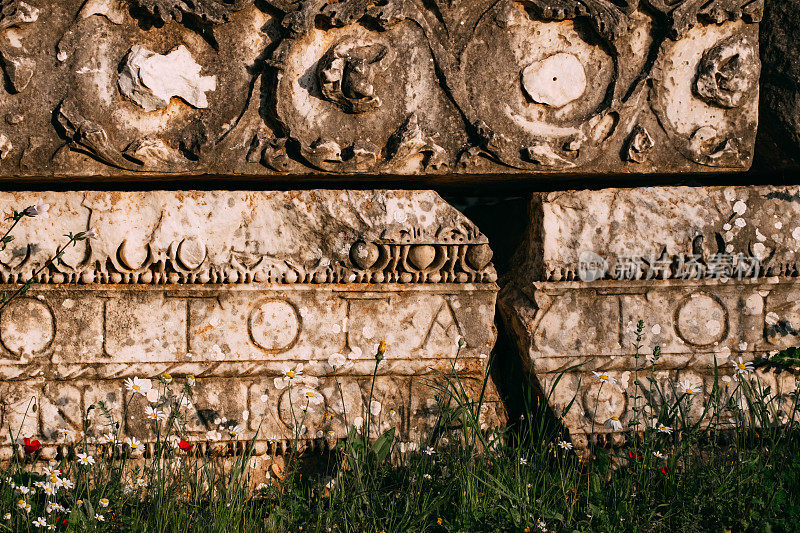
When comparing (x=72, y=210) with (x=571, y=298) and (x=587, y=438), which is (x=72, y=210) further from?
(x=587, y=438)

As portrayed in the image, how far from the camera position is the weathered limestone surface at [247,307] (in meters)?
2.83

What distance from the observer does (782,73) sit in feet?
10.1

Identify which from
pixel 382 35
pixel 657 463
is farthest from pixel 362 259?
pixel 657 463

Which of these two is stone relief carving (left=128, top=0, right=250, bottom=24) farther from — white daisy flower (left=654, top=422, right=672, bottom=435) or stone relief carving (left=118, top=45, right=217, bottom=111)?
white daisy flower (left=654, top=422, right=672, bottom=435)

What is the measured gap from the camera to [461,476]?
7.81 ft

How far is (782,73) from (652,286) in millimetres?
1040

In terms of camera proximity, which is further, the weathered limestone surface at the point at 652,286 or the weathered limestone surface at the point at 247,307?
the weathered limestone surface at the point at 652,286

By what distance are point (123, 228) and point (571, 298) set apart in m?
1.82

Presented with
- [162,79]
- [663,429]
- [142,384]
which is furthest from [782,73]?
[142,384]

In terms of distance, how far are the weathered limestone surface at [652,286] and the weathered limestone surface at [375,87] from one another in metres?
0.20

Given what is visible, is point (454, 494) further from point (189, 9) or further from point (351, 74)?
point (189, 9)

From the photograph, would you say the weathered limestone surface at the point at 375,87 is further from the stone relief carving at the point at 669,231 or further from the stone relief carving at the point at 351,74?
the stone relief carving at the point at 669,231

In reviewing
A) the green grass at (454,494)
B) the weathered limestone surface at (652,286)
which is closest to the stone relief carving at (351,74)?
the weathered limestone surface at (652,286)

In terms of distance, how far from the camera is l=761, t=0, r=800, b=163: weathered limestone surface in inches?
120
